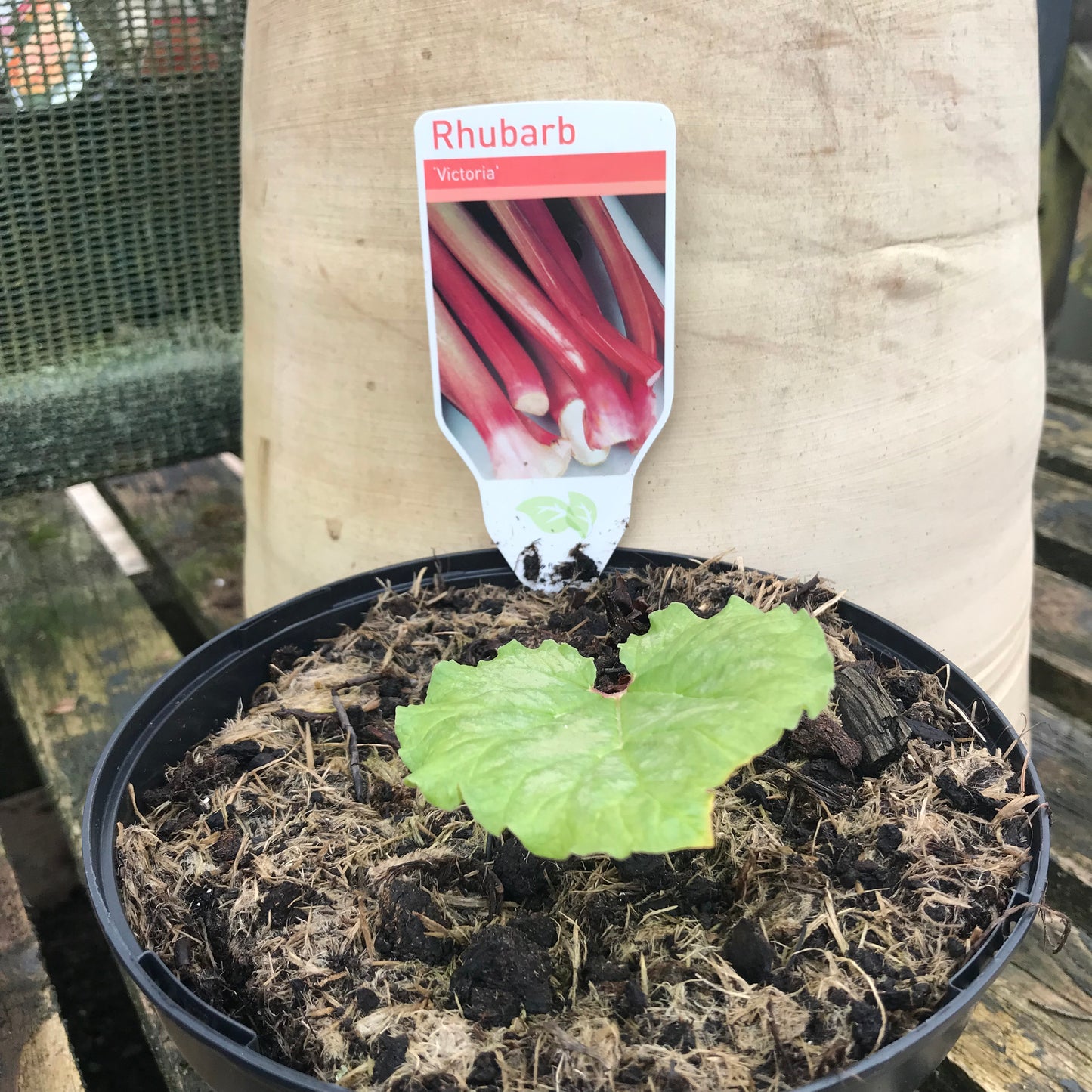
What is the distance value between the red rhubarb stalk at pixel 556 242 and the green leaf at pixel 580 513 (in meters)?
0.12

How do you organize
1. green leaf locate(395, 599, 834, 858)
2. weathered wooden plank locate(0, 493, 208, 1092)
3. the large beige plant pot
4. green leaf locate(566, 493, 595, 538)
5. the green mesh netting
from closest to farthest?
green leaf locate(395, 599, 834, 858), the large beige plant pot, green leaf locate(566, 493, 595, 538), weathered wooden plank locate(0, 493, 208, 1092), the green mesh netting

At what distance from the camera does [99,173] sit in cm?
118

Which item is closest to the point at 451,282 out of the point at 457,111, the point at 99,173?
the point at 457,111

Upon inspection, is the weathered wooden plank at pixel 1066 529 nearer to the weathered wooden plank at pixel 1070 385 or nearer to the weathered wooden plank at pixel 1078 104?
the weathered wooden plank at pixel 1070 385

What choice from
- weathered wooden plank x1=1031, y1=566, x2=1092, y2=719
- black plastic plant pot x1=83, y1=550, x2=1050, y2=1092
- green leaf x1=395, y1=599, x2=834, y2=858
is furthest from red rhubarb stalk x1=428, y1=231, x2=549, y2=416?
weathered wooden plank x1=1031, y1=566, x2=1092, y2=719

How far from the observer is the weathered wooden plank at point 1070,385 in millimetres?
1470

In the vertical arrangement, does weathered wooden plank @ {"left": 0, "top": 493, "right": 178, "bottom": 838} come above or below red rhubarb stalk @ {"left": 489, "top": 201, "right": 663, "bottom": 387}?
below

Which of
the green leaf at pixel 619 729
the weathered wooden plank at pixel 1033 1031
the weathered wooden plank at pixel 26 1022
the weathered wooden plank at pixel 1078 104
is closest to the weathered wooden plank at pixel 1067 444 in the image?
the weathered wooden plank at pixel 1078 104

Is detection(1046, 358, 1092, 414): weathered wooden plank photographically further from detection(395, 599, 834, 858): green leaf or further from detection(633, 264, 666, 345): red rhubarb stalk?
detection(395, 599, 834, 858): green leaf

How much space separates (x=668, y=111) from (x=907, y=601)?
1.39ft

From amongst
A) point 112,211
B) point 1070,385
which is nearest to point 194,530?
point 112,211

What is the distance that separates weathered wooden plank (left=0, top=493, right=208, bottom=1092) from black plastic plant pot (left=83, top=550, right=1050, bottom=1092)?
0.34 metres

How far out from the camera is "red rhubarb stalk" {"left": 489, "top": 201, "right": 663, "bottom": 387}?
0.63 m

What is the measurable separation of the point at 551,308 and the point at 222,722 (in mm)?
373
